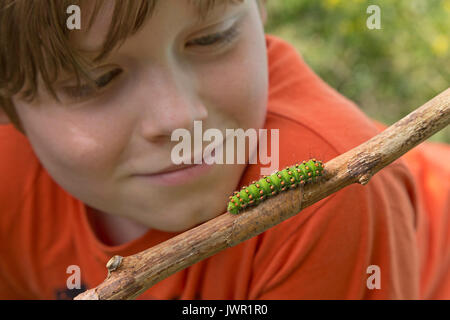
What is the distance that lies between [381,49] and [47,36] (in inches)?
57.8

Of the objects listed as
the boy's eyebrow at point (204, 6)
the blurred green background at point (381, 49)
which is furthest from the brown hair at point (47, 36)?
the blurred green background at point (381, 49)

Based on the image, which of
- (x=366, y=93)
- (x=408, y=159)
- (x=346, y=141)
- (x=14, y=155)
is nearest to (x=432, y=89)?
(x=366, y=93)

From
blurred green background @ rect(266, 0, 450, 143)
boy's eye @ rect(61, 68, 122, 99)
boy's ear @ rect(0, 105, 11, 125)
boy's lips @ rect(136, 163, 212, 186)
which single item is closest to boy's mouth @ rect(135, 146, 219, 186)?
boy's lips @ rect(136, 163, 212, 186)

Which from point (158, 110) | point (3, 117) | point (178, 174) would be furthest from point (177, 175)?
point (3, 117)

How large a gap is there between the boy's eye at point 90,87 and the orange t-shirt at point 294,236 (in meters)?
0.24

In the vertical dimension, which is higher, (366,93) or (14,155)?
(366,93)

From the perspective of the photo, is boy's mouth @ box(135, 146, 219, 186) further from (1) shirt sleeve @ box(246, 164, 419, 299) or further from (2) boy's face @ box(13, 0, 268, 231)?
(1) shirt sleeve @ box(246, 164, 419, 299)

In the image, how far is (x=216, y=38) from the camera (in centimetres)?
82

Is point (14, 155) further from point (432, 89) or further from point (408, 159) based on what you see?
point (432, 89)

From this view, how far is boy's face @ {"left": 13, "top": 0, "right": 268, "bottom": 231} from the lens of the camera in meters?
0.74
